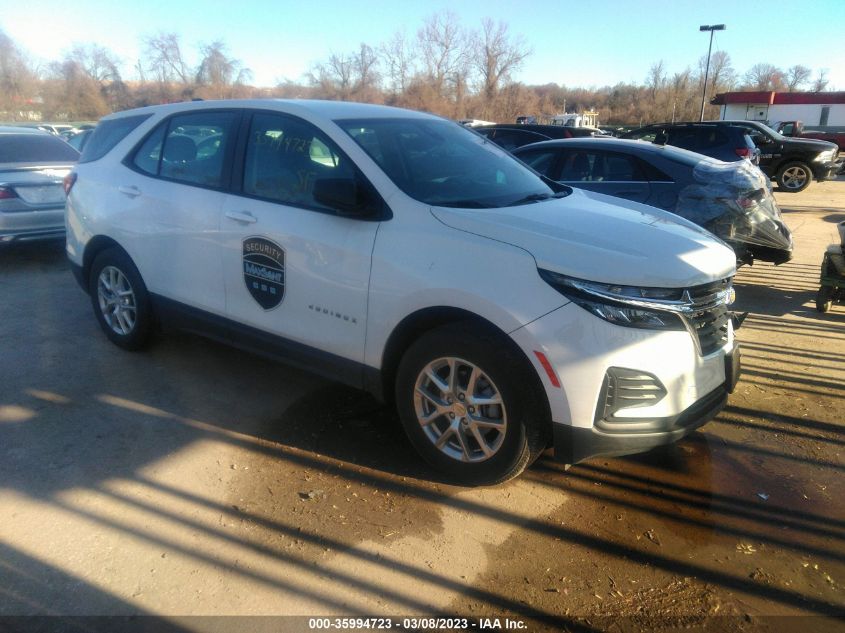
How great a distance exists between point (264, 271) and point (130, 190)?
1.51m

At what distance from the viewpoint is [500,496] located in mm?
3262

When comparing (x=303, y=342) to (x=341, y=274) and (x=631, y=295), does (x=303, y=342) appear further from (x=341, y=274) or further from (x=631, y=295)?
(x=631, y=295)

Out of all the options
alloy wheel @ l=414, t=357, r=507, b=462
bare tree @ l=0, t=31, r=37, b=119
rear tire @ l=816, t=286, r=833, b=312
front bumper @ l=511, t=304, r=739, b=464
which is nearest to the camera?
front bumper @ l=511, t=304, r=739, b=464

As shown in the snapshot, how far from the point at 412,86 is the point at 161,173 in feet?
158

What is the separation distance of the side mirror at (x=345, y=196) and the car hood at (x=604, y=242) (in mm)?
388

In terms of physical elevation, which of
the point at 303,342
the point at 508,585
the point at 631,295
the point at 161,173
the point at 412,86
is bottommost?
the point at 508,585

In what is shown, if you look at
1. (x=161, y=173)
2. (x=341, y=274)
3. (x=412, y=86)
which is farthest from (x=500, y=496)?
(x=412, y=86)

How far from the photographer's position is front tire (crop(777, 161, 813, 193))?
16750 mm

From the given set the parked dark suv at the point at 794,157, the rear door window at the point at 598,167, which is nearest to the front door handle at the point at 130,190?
the rear door window at the point at 598,167

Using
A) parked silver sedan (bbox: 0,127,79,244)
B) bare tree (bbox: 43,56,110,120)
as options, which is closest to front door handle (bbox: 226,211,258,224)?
parked silver sedan (bbox: 0,127,79,244)

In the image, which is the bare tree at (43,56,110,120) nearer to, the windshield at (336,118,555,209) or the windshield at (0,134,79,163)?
the windshield at (0,134,79,163)

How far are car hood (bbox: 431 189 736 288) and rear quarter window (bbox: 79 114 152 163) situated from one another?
2871 millimetres

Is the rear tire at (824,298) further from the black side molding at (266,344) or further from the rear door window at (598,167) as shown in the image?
the black side molding at (266,344)

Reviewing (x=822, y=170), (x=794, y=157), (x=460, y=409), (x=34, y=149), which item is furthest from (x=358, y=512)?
(x=822, y=170)
